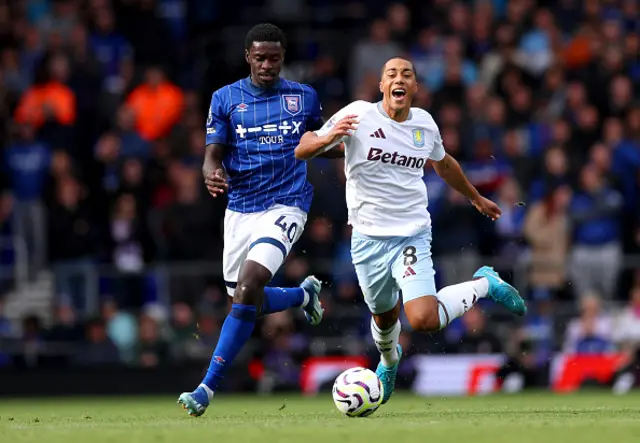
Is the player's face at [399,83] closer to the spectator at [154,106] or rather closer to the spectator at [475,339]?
the spectator at [475,339]

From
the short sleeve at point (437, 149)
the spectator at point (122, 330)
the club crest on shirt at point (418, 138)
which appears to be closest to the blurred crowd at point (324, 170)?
the spectator at point (122, 330)

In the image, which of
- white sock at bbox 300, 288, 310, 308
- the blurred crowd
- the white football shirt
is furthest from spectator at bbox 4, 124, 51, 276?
the white football shirt

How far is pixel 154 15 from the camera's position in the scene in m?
21.6

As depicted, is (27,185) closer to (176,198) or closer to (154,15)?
(176,198)

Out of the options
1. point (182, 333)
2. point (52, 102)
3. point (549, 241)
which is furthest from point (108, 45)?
point (549, 241)

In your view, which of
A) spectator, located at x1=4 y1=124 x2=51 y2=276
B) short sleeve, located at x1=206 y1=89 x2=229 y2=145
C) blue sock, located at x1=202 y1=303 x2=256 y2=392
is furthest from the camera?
spectator, located at x1=4 y1=124 x2=51 y2=276

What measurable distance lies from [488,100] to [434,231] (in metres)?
2.64

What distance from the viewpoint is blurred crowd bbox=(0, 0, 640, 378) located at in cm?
1739

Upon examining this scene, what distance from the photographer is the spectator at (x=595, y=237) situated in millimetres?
17750

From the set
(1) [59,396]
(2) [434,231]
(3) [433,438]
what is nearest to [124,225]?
(1) [59,396]

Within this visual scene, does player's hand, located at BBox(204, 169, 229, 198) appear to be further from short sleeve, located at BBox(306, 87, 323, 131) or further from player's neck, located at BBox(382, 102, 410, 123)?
player's neck, located at BBox(382, 102, 410, 123)

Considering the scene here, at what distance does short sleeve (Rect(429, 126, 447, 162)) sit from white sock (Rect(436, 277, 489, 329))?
3.40ft

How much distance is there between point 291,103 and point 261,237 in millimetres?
1129

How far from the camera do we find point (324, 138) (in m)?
10.3
